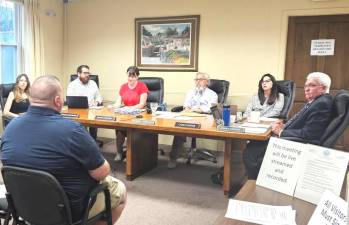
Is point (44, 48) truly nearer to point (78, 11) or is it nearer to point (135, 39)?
point (78, 11)

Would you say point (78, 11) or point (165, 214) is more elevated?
point (78, 11)

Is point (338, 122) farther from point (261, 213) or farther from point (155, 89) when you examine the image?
point (155, 89)

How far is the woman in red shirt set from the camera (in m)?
4.39

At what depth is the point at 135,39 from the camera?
214 inches

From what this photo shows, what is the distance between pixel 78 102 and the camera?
4.14 metres

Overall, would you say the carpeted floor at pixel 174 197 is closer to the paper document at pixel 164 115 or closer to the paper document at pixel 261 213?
the paper document at pixel 164 115

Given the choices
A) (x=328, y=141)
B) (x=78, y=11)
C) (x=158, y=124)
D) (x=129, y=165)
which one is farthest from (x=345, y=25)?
(x=78, y=11)

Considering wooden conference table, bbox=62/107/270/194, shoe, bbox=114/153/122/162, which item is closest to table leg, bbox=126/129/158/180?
wooden conference table, bbox=62/107/270/194

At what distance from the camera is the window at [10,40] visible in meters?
4.92

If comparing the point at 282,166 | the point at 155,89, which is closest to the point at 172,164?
the point at 155,89

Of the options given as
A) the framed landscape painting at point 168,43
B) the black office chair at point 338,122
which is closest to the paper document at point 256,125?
the black office chair at point 338,122

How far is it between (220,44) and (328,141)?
272 centimetres

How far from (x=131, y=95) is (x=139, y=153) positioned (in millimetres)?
1036

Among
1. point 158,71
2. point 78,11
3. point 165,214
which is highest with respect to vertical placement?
point 78,11
